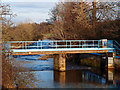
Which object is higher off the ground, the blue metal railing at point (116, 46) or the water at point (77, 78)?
the blue metal railing at point (116, 46)

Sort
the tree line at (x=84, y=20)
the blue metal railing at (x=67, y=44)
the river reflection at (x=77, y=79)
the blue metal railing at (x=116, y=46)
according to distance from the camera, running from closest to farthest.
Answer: the river reflection at (x=77, y=79) → the blue metal railing at (x=67, y=44) → the blue metal railing at (x=116, y=46) → the tree line at (x=84, y=20)

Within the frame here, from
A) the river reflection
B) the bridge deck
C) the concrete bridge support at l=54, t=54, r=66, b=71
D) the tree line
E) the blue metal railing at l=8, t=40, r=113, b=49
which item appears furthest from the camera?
the tree line

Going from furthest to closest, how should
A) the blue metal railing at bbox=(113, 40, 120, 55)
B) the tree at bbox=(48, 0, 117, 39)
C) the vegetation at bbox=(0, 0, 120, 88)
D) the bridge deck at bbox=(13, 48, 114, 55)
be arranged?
the tree at bbox=(48, 0, 117, 39)
the vegetation at bbox=(0, 0, 120, 88)
the blue metal railing at bbox=(113, 40, 120, 55)
the bridge deck at bbox=(13, 48, 114, 55)

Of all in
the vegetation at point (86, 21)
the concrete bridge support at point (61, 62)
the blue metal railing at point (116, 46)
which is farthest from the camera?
Answer: the vegetation at point (86, 21)

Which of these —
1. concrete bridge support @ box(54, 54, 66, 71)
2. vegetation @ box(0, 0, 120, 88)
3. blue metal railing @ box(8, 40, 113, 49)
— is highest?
vegetation @ box(0, 0, 120, 88)

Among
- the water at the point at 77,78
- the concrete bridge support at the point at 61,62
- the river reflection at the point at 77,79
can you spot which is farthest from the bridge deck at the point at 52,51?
the river reflection at the point at 77,79

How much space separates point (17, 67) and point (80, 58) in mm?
16575

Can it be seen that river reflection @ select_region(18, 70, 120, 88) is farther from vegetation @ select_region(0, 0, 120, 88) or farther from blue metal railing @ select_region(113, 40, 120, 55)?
vegetation @ select_region(0, 0, 120, 88)

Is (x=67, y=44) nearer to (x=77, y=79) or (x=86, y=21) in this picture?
(x=86, y=21)

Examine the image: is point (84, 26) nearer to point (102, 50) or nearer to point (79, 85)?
point (102, 50)

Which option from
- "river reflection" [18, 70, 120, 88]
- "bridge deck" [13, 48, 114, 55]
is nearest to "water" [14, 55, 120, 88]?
"river reflection" [18, 70, 120, 88]

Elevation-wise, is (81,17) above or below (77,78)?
above

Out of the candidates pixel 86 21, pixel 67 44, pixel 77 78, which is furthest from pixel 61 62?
pixel 86 21

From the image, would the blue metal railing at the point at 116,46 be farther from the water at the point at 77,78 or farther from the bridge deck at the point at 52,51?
the water at the point at 77,78
